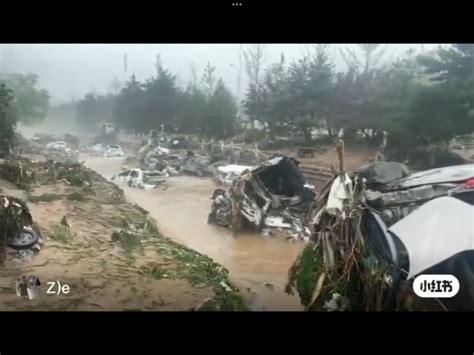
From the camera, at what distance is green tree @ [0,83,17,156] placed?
89.5 inches

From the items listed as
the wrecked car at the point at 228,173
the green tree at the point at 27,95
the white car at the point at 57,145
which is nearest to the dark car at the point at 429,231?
the wrecked car at the point at 228,173

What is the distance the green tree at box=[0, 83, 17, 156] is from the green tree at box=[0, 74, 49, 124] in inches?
1.4

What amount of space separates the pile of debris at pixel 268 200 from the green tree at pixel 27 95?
83 centimetres

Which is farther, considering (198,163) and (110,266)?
(198,163)

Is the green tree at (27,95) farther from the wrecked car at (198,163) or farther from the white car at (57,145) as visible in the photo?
the wrecked car at (198,163)

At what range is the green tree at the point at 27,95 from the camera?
88.4 inches

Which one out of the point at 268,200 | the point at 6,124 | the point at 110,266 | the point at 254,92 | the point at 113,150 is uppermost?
the point at 254,92

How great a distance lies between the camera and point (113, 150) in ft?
7.55

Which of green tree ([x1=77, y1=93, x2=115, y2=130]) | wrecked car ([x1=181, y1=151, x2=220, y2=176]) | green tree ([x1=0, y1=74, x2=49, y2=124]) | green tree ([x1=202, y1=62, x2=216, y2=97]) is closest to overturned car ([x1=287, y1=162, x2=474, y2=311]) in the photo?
wrecked car ([x1=181, y1=151, x2=220, y2=176])

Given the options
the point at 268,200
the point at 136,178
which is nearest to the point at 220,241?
the point at 268,200

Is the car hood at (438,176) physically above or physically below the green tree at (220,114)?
below

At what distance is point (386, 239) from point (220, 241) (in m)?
0.70

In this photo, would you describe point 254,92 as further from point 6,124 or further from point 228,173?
point 6,124
